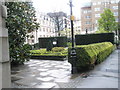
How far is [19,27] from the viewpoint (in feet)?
25.5

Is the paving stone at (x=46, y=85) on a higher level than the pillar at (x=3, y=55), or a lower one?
lower

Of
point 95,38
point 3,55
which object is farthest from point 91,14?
point 3,55

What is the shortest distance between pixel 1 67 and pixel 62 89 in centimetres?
256

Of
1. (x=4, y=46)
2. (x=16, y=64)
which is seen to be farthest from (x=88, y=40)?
(x=4, y=46)

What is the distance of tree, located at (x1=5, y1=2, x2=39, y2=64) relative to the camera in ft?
25.5

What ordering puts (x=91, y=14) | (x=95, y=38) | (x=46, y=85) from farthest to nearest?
1. (x=91, y=14)
2. (x=95, y=38)
3. (x=46, y=85)

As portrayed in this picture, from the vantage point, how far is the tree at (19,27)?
25.5ft

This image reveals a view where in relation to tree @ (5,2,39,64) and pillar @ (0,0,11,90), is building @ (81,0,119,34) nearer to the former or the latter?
tree @ (5,2,39,64)

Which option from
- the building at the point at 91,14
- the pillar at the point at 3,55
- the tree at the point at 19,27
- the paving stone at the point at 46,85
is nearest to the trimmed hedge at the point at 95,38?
the tree at the point at 19,27

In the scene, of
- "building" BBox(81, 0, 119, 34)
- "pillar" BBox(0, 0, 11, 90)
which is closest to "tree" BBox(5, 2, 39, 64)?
"pillar" BBox(0, 0, 11, 90)

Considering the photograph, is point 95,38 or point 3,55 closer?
point 3,55

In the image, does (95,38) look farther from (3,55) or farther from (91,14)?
(91,14)

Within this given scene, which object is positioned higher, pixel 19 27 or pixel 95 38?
pixel 19 27

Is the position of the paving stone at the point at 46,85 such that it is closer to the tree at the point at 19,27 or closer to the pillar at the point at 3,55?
the pillar at the point at 3,55
